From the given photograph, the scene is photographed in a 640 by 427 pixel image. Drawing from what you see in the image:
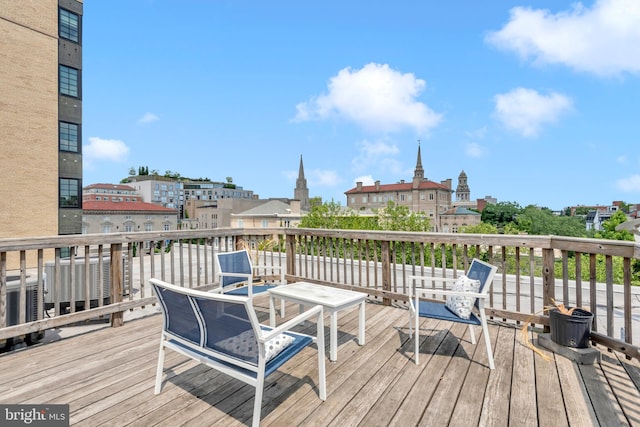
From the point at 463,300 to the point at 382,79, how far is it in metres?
30.0

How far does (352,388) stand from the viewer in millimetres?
2299

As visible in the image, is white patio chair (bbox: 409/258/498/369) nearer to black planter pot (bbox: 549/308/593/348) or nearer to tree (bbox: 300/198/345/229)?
black planter pot (bbox: 549/308/593/348)

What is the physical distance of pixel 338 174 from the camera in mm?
83875

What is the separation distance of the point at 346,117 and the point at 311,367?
2125 inches

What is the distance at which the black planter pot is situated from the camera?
2742 millimetres

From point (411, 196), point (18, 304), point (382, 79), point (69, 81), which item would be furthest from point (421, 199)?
point (18, 304)

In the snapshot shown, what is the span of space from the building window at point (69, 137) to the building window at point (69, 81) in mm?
1786

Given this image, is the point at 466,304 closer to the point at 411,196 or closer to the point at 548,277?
the point at 548,277

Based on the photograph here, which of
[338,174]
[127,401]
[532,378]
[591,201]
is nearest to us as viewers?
[127,401]

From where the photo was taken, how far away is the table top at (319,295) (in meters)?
2.80

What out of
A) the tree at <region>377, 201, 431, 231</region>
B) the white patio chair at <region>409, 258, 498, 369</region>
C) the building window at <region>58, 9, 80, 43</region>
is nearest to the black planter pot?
the white patio chair at <region>409, 258, 498, 369</region>

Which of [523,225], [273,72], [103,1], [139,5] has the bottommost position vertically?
[523,225]

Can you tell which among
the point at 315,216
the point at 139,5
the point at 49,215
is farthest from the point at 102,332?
the point at 315,216

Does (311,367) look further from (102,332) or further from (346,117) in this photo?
(346,117)
